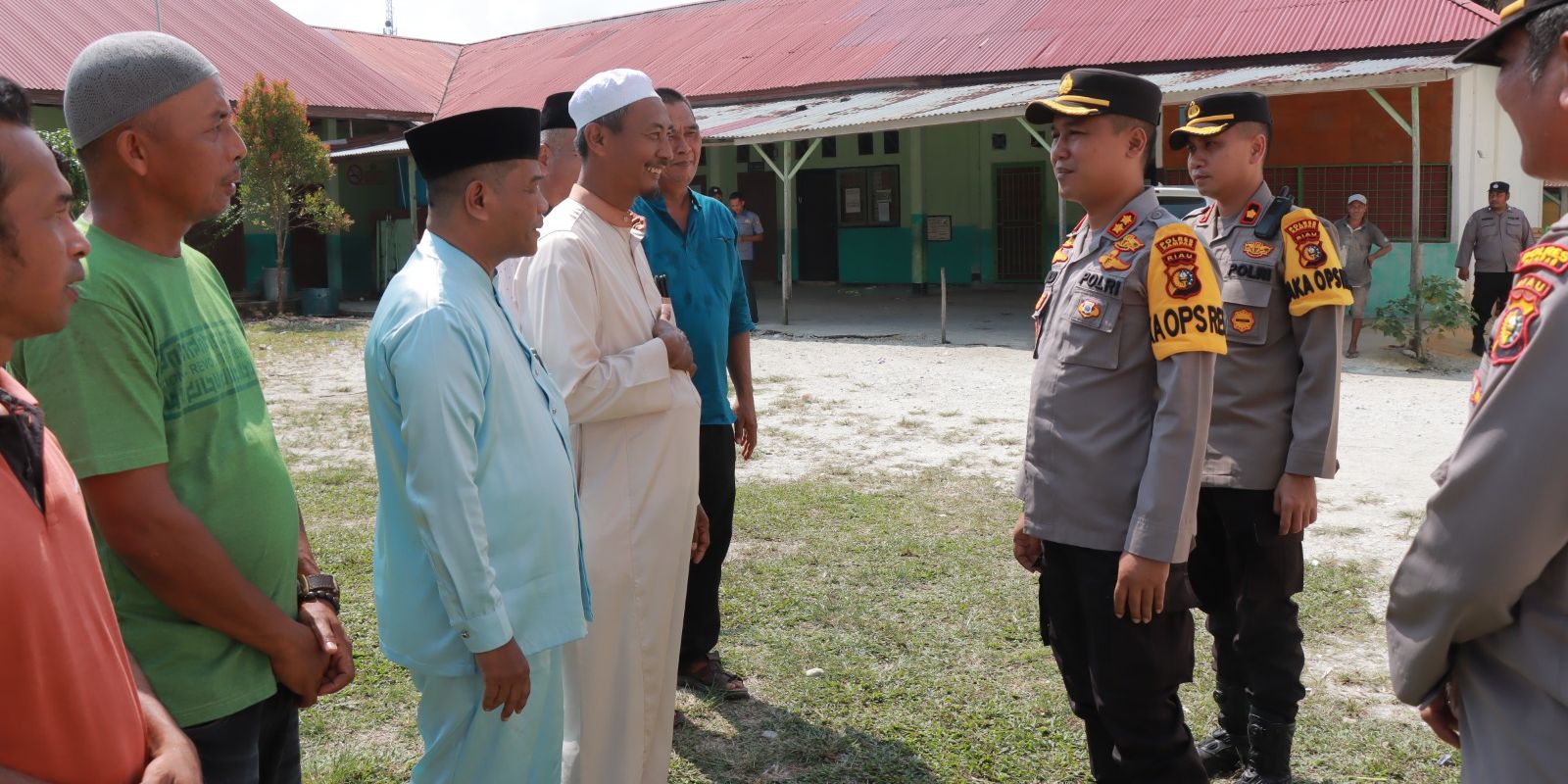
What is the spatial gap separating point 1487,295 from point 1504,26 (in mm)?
12689

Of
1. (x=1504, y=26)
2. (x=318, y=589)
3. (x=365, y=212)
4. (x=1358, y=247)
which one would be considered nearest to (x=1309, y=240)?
(x=1504, y=26)

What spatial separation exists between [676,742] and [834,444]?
4780 mm

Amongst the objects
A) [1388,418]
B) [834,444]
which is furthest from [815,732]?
[1388,418]

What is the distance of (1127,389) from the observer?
284 cm

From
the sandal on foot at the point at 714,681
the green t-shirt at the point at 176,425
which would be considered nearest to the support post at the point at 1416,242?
the sandal on foot at the point at 714,681

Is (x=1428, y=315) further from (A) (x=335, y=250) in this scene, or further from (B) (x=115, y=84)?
(A) (x=335, y=250)

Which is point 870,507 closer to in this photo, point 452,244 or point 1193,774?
point 1193,774

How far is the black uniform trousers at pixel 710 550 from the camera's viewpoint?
433 cm

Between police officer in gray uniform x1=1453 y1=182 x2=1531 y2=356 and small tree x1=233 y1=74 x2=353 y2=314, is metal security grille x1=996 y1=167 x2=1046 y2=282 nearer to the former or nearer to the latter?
police officer in gray uniform x1=1453 y1=182 x2=1531 y2=356

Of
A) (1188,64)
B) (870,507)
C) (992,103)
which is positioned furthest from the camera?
(1188,64)

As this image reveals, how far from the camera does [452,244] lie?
2543 millimetres

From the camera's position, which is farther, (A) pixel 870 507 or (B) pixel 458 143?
(A) pixel 870 507

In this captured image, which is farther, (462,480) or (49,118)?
(49,118)

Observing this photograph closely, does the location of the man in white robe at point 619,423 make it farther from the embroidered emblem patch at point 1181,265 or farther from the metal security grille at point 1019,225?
the metal security grille at point 1019,225
